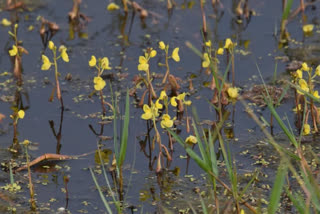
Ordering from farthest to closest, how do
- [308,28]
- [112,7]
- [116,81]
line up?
1. [112,7]
2. [308,28]
3. [116,81]

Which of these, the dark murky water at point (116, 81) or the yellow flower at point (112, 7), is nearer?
the dark murky water at point (116, 81)

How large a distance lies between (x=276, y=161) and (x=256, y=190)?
13.9 inches

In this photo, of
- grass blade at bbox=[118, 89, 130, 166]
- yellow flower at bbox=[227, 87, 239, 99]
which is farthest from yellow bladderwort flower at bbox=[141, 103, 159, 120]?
yellow flower at bbox=[227, 87, 239, 99]

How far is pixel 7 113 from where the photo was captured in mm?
4551

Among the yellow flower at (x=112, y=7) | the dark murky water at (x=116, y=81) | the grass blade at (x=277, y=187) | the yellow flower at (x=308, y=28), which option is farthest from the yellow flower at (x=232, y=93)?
the grass blade at (x=277, y=187)

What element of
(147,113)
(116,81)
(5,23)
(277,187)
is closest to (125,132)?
(147,113)

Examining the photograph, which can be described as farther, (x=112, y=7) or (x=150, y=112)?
(x=112, y=7)

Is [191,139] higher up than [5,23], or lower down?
lower down

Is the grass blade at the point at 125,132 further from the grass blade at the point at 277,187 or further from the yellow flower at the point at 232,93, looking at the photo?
the yellow flower at the point at 232,93

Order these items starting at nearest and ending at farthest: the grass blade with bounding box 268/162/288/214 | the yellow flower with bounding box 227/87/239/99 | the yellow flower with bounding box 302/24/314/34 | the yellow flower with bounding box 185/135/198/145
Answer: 1. the grass blade with bounding box 268/162/288/214
2. the yellow flower with bounding box 185/135/198/145
3. the yellow flower with bounding box 227/87/239/99
4. the yellow flower with bounding box 302/24/314/34

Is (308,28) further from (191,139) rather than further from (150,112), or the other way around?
(150,112)

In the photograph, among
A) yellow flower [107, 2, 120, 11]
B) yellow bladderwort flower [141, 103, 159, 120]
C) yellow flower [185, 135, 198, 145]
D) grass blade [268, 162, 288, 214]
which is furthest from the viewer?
yellow flower [107, 2, 120, 11]

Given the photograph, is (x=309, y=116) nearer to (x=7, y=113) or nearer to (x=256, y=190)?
(x=256, y=190)

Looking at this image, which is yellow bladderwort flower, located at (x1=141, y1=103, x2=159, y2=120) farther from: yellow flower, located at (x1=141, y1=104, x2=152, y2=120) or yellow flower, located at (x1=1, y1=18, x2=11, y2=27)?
yellow flower, located at (x1=1, y1=18, x2=11, y2=27)
